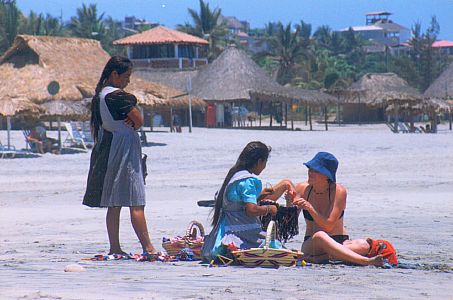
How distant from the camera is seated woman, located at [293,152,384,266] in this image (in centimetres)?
654

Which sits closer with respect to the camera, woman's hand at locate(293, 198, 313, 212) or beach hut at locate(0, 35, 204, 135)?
woman's hand at locate(293, 198, 313, 212)

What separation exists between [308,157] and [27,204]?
33.0 ft

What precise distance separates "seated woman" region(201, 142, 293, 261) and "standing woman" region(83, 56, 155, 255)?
22.7 inches

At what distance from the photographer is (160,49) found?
172 feet

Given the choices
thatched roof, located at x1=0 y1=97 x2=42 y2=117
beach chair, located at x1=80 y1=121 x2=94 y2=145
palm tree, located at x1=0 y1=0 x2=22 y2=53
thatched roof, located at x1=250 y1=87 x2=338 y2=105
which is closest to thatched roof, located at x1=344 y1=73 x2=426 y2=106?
thatched roof, located at x1=250 y1=87 x2=338 y2=105

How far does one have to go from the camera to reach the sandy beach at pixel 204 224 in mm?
5387

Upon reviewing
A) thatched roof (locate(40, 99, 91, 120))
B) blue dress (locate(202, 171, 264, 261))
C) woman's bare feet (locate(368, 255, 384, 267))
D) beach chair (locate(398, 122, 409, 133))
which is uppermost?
thatched roof (locate(40, 99, 91, 120))

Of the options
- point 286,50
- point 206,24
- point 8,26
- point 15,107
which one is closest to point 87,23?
point 206,24

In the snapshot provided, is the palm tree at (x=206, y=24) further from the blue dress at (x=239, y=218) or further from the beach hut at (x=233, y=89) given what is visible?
the blue dress at (x=239, y=218)

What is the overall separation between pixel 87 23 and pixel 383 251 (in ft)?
224

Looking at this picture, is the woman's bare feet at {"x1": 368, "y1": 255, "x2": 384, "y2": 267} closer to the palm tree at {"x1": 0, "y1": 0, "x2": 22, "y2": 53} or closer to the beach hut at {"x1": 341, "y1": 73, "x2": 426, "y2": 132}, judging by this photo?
the beach hut at {"x1": 341, "y1": 73, "x2": 426, "y2": 132}

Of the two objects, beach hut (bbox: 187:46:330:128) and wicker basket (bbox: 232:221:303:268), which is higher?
beach hut (bbox: 187:46:330:128)

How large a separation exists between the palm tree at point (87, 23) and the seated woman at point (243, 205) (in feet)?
212

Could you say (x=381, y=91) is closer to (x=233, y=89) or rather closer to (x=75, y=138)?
(x=233, y=89)
